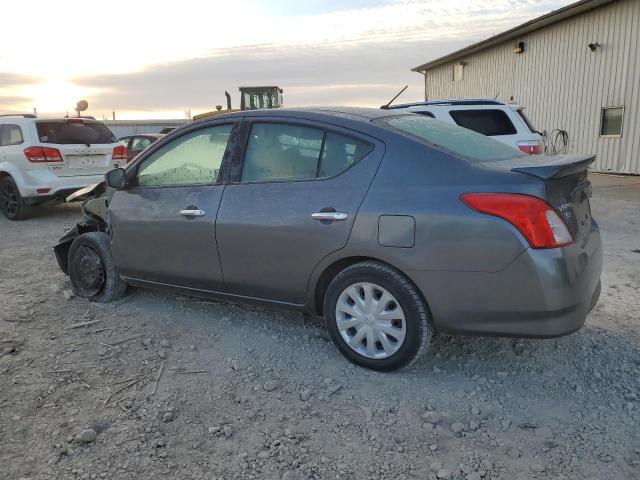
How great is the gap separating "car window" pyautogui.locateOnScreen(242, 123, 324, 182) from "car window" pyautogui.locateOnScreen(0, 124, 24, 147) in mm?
6825

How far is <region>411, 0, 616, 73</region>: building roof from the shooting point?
1448cm

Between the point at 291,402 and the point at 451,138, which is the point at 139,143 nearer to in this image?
the point at 451,138

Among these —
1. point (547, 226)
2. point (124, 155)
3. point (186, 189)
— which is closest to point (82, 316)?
point (186, 189)

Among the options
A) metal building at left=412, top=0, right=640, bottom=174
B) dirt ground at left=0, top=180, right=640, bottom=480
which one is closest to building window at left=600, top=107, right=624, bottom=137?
metal building at left=412, top=0, right=640, bottom=174

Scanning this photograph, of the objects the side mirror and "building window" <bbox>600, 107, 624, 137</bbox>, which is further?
"building window" <bbox>600, 107, 624, 137</bbox>

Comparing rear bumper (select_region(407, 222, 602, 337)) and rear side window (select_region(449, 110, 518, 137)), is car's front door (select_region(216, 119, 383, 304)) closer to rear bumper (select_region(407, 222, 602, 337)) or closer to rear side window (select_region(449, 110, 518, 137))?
rear bumper (select_region(407, 222, 602, 337))

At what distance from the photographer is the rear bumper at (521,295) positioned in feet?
9.10

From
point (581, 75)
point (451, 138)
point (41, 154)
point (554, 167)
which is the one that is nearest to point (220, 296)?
point (451, 138)

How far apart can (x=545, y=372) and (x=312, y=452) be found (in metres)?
1.57

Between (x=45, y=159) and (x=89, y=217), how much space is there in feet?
15.1

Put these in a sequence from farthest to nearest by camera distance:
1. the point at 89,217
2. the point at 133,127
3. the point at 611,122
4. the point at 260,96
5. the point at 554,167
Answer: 1. the point at 133,127
2. the point at 260,96
3. the point at 611,122
4. the point at 89,217
5. the point at 554,167

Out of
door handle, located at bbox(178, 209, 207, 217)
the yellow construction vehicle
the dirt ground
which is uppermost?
the yellow construction vehicle

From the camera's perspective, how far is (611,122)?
14625mm

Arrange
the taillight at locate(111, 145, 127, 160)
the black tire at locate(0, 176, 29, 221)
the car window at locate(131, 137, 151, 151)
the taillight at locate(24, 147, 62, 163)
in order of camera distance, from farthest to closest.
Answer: the car window at locate(131, 137, 151, 151), the taillight at locate(111, 145, 127, 160), the black tire at locate(0, 176, 29, 221), the taillight at locate(24, 147, 62, 163)
